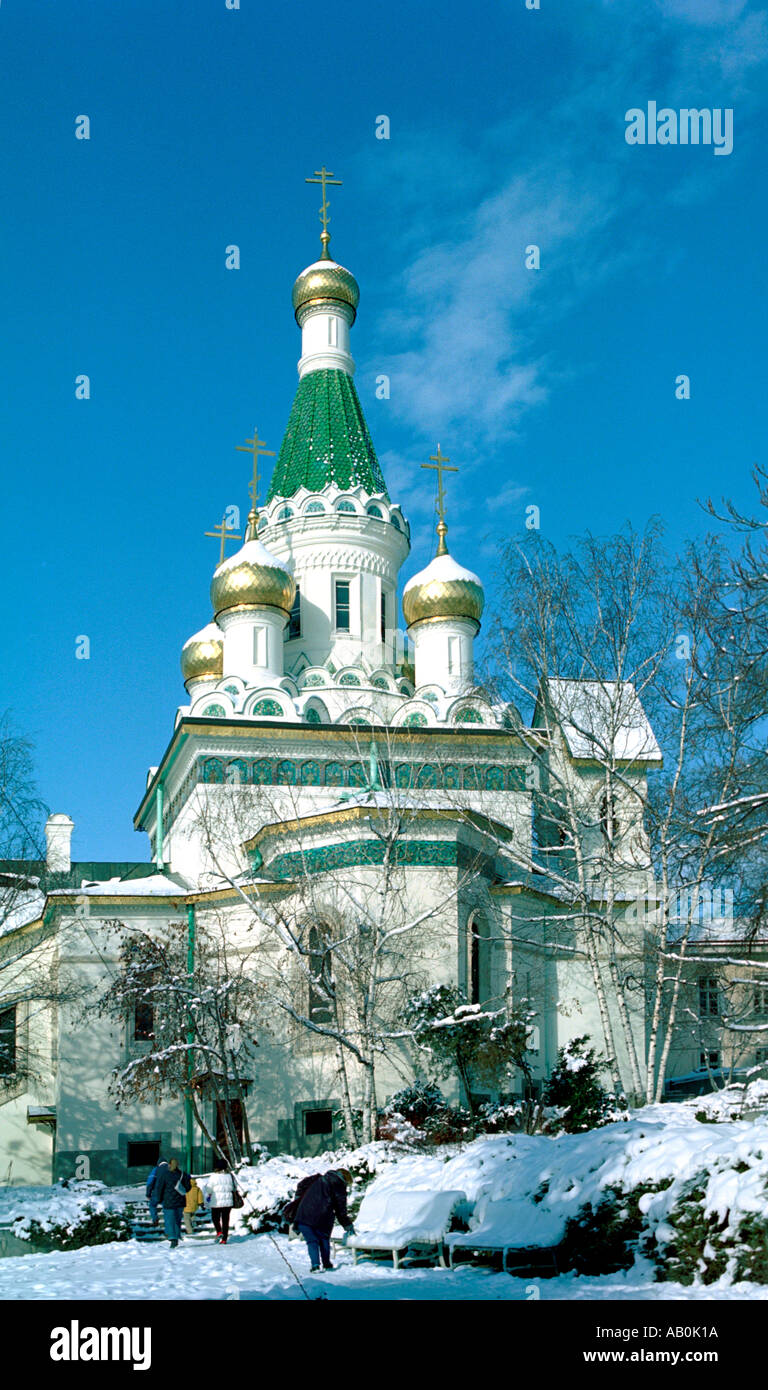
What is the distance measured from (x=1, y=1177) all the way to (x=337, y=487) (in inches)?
509

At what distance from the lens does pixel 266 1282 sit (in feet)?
25.9

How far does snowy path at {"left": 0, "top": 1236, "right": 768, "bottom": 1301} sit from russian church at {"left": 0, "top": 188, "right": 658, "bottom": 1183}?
5.34 metres

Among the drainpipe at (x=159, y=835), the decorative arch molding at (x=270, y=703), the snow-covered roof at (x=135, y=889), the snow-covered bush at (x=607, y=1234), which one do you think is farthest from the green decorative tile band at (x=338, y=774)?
the snow-covered bush at (x=607, y=1234)

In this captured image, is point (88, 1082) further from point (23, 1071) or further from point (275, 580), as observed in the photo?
point (275, 580)

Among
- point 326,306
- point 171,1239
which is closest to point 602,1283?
point 171,1239

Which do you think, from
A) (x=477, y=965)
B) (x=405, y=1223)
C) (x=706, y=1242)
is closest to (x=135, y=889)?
(x=477, y=965)

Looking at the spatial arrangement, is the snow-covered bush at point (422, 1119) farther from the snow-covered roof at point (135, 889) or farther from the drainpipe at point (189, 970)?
the snow-covered roof at point (135, 889)

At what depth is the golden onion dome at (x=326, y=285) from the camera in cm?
2684

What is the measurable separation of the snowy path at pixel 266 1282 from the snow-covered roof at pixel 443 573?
15476 mm

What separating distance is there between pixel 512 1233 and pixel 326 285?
22.1 meters

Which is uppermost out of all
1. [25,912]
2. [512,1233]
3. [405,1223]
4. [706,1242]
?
[25,912]

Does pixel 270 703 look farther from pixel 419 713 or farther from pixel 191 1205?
pixel 191 1205

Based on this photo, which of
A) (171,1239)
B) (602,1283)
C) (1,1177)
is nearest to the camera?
(602,1283)

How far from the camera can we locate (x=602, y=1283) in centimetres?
730
